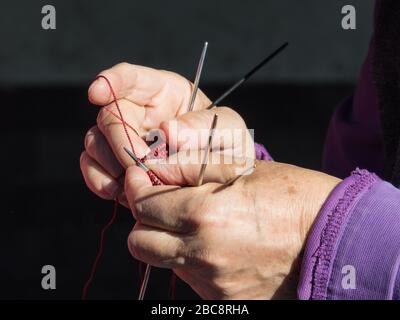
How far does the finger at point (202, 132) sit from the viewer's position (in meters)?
1.01

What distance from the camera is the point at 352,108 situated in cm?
139

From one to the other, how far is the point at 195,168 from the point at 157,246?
0.11 m

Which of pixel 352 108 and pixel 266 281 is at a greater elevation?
pixel 352 108

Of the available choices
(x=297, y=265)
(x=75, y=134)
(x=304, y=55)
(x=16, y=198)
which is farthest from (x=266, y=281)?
(x=304, y=55)

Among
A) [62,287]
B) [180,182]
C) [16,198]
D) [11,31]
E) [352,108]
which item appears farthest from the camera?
[11,31]

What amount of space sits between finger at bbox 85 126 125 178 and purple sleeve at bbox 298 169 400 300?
379mm

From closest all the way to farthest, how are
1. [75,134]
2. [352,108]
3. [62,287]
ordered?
[352,108] → [62,287] → [75,134]

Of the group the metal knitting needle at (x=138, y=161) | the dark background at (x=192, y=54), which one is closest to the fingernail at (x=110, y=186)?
the metal knitting needle at (x=138, y=161)

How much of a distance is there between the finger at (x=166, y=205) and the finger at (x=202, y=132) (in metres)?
0.10

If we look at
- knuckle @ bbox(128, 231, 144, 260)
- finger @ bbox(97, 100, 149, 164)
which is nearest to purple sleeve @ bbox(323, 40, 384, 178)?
finger @ bbox(97, 100, 149, 164)

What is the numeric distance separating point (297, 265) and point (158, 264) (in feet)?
0.57

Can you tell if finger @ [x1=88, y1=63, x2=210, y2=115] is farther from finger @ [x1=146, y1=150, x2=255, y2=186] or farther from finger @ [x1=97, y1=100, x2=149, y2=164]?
finger @ [x1=146, y1=150, x2=255, y2=186]

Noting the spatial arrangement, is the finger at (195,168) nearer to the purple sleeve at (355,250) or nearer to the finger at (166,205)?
the finger at (166,205)
